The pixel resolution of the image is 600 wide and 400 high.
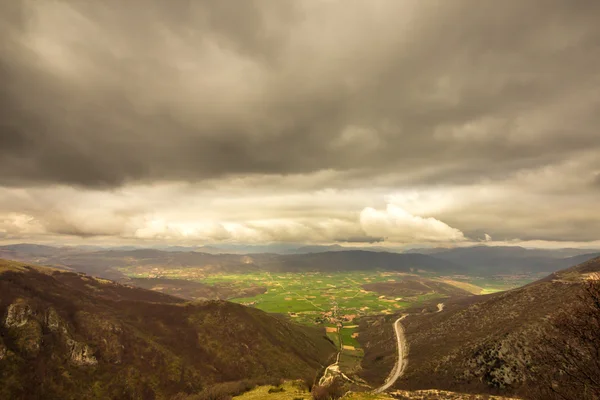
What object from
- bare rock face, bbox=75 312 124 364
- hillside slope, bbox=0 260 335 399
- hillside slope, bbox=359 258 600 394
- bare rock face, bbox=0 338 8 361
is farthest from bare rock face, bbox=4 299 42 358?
hillside slope, bbox=359 258 600 394

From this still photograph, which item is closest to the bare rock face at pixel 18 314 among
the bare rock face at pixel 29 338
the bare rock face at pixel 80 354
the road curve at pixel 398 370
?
the bare rock face at pixel 29 338

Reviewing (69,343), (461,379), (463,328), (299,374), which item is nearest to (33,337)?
(69,343)

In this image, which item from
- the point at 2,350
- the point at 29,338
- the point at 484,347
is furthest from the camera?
the point at 29,338

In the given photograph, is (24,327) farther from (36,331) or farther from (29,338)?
(29,338)

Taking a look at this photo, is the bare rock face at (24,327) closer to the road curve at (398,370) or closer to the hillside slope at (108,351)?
the hillside slope at (108,351)

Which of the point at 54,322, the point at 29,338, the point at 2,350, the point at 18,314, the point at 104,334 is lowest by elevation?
A: the point at 104,334

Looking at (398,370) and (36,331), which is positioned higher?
(36,331)

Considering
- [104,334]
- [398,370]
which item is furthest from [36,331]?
[398,370]
